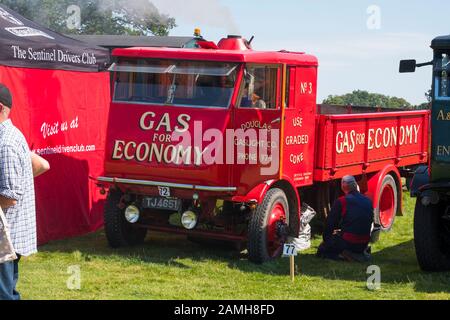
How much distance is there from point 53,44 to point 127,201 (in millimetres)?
2332

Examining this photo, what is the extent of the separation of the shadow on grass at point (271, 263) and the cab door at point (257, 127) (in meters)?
0.99

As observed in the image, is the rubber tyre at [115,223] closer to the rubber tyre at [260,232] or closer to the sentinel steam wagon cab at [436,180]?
the rubber tyre at [260,232]

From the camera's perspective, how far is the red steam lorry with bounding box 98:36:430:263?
9359 mm

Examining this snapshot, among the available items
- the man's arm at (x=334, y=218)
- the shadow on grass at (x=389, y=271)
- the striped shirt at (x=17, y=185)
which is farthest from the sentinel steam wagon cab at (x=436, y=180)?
the striped shirt at (x=17, y=185)

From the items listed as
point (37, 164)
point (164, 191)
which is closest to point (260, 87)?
point (164, 191)

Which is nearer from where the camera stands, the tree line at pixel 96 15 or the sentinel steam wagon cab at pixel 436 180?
the sentinel steam wagon cab at pixel 436 180

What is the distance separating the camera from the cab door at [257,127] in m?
9.38

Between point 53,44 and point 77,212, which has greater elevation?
point 53,44

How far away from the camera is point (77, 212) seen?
11.4 m

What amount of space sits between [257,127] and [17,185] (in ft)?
13.9

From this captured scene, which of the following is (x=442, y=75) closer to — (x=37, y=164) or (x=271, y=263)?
(x=271, y=263)

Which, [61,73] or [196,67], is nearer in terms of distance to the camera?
[196,67]
